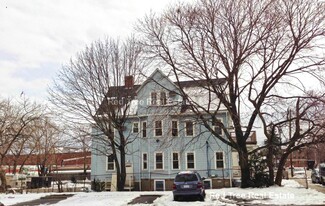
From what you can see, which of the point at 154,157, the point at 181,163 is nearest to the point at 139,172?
the point at 154,157

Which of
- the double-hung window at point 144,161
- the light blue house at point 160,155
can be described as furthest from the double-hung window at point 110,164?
the double-hung window at point 144,161

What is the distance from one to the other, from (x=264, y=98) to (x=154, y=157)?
14678mm

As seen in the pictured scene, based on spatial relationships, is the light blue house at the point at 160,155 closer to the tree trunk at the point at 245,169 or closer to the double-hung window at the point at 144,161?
the double-hung window at the point at 144,161

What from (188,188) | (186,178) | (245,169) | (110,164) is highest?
(110,164)

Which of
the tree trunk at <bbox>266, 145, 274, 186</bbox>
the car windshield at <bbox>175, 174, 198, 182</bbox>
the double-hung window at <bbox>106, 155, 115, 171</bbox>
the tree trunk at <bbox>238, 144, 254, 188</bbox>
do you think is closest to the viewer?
the car windshield at <bbox>175, 174, 198, 182</bbox>

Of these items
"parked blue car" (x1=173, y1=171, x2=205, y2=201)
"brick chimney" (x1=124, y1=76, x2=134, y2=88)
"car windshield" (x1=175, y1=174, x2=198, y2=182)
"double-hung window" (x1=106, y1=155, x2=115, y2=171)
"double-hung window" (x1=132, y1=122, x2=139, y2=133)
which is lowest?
"parked blue car" (x1=173, y1=171, x2=205, y2=201)

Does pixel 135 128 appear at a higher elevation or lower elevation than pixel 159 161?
higher

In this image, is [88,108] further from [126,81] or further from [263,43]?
[263,43]

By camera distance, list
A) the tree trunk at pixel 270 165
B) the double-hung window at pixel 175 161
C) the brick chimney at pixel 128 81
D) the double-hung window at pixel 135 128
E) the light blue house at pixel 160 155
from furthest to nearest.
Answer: the double-hung window at pixel 135 128, the double-hung window at pixel 175 161, the light blue house at pixel 160 155, the brick chimney at pixel 128 81, the tree trunk at pixel 270 165

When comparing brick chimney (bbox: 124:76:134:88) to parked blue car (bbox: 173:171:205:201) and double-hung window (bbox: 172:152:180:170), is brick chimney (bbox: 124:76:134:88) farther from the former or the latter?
parked blue car (bbox: 173:171:205:201)

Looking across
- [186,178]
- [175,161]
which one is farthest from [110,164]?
[186,178]

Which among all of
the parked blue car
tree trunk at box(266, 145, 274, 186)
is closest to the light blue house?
tree trunk at box(266, 145, 274, 186)

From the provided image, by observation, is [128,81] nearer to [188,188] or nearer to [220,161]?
[220,161]

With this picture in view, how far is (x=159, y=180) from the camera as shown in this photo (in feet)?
110
